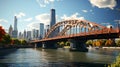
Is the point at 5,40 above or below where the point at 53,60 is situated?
above

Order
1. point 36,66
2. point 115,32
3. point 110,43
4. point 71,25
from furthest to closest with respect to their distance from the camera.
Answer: point 110,43 → point 71,25 → point 115,32 → point 36,66

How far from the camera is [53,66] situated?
130 feet

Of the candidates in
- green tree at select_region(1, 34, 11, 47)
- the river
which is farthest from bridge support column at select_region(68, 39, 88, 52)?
the river

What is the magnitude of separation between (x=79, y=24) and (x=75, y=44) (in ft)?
31.2

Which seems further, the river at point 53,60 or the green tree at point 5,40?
the green tree at point 5,40

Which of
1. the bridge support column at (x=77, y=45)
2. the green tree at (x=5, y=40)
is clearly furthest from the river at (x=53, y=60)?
the green tree at (x=5, y=40)

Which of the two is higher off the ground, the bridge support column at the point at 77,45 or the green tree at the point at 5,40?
the green tree at the point at 5,40

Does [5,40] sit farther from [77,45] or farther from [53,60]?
A: [53,60]

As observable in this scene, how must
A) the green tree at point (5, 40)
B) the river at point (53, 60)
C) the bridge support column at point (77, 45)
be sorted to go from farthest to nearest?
the green tree at point (5, 40) < the bridge support column at point (77, 45) < the river at point (53, 60)

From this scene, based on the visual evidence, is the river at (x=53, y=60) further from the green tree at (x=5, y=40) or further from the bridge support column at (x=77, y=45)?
the green tree at (x=5, y=40)

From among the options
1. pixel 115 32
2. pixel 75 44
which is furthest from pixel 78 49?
pixel 115 32

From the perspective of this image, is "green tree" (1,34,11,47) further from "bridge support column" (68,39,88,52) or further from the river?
the river

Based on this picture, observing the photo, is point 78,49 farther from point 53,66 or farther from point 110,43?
point 110,43

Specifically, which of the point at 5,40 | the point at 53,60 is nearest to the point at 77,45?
the point at 5,40
